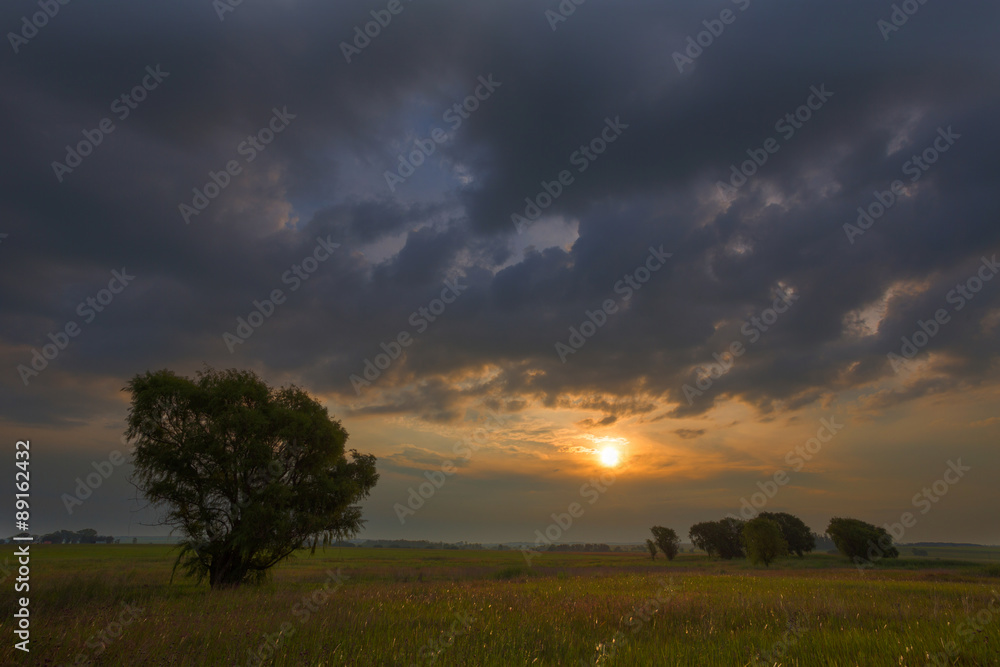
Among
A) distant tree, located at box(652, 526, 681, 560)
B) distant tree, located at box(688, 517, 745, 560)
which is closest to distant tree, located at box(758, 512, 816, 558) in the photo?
distant tree, located at box(688, 517, 745, 560)

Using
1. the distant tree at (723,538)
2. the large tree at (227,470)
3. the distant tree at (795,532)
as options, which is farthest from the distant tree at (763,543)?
the large tree at (227,470)

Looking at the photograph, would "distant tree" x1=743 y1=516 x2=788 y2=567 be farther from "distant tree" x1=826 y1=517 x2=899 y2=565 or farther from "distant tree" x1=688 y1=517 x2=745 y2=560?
"distant tree" x1=688 y1=517 x2=745 y2=560

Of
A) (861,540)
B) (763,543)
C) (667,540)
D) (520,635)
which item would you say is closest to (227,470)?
(520,635)

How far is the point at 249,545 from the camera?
20719 mm

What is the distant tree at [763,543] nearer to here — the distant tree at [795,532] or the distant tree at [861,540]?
the distant tree at [861,540]

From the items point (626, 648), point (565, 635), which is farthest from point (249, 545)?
point (626, 648)

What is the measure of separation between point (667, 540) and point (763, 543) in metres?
44.9

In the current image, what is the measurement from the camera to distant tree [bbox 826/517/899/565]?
69875 mm

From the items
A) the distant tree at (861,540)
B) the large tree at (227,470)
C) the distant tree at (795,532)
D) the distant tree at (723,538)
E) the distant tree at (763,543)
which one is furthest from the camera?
the distant tree at (723,538)

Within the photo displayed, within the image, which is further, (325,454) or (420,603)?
(325,454)

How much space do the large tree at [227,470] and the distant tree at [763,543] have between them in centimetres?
6619

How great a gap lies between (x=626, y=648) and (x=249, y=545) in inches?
787

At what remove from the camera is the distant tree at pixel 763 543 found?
64.1m

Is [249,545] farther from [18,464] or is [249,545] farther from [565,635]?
[565,635]
